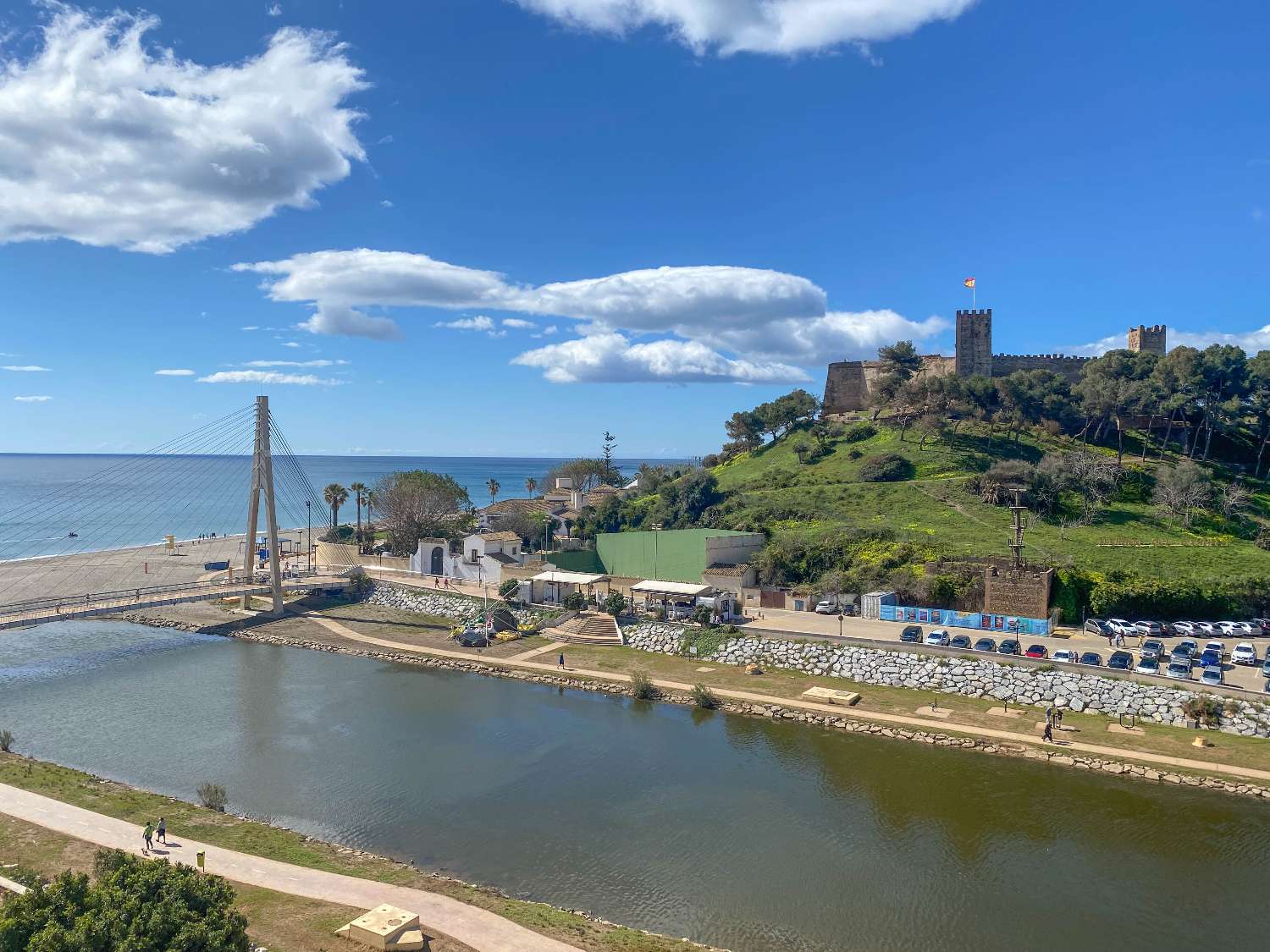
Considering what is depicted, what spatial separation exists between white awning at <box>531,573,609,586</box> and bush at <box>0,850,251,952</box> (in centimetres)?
3545

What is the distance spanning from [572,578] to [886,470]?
25852 mm

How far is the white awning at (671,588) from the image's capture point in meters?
43.4

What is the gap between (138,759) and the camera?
2609 centimetres

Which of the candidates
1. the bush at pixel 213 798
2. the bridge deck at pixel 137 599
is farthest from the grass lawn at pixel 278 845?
the bridge deck at pixel 137 599

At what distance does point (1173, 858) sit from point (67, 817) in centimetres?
2703

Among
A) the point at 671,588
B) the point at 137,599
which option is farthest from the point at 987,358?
the point at 137,599

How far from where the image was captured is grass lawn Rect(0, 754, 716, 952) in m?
15.8

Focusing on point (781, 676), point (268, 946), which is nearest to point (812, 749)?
point (781, 676)

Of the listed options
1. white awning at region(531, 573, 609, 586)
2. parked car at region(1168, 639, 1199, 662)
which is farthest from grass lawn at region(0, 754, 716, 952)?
white awning at region(531, 573, 609, 586)

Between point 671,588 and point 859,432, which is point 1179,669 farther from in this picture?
point 859,432

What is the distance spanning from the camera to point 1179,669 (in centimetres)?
2906

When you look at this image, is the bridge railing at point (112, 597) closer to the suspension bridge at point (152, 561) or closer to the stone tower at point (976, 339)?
the suspension bridge at point (152, 561)

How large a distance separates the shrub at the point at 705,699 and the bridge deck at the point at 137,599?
3014 centimetres

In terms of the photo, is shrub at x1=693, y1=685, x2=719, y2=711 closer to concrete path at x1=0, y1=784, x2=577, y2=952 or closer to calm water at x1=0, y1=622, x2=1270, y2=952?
calm water at x1=0, y1=622, x2=1270, y2=952
